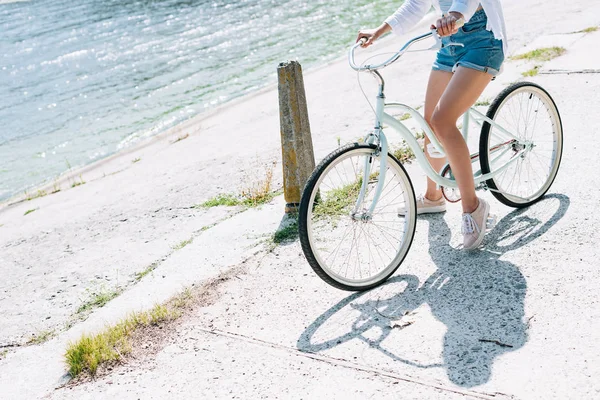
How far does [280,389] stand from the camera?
12.4 ft

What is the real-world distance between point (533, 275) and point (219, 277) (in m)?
2.07

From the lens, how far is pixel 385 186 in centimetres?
476

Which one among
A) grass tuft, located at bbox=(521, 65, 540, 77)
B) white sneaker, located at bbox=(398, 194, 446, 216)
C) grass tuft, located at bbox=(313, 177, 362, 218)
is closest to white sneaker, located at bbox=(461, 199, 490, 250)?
white sneaker, located at bbox=(398, 194, 446, 216)

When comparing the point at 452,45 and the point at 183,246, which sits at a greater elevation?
the point at 452,45

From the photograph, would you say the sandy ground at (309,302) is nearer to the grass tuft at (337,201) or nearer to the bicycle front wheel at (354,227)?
the bicycle front wheel at (354,227)

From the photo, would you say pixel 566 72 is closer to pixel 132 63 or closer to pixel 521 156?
pixel 521 156

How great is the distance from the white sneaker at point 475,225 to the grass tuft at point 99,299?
2.47 meters

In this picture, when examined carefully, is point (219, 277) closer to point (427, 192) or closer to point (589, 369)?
point (427, 192)

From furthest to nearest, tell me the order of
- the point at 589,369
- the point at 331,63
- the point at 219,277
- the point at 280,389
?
the point at 331,63
the point at 219,277
the point at 280,389
the point at 589,369

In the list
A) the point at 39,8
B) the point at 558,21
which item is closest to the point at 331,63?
the point at 558,21

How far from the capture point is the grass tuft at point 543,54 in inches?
365

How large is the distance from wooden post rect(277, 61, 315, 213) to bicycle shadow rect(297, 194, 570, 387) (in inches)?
52.9

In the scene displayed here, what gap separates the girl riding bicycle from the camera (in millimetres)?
4531

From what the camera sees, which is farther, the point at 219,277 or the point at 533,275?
the point at 219,277
